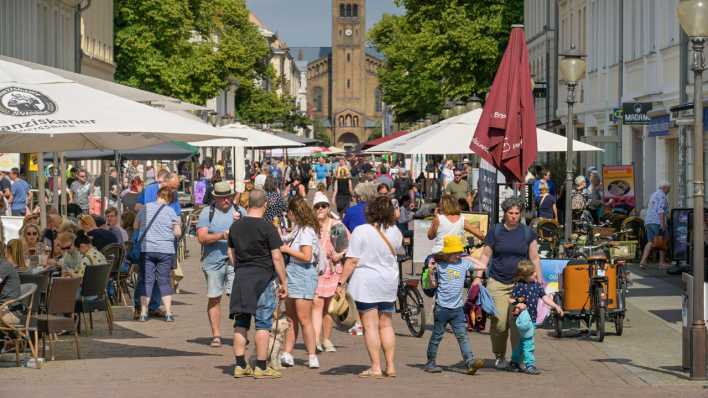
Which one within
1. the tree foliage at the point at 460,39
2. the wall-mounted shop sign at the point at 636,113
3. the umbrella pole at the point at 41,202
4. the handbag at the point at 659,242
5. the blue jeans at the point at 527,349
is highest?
the tree foliage at the point at 460,39

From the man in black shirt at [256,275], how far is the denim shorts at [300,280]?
883 mm

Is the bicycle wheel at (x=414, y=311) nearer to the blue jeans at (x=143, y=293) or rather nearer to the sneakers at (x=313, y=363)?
the sneakers at (x=313, y=363)

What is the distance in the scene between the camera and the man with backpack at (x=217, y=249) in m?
15.3

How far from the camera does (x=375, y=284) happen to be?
12836 millimetres

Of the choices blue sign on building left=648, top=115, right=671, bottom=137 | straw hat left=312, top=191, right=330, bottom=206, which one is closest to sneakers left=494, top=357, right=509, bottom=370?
straw hat left=312, top=191, right=330, bottom=206

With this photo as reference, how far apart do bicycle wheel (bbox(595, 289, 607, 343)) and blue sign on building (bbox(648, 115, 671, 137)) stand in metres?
13.9

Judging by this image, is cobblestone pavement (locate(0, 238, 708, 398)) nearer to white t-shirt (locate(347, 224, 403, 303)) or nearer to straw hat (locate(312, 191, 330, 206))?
white t-shirt (locate(347, 224, 403, 303))

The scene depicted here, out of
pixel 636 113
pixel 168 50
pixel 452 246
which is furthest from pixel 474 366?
pixel 168 50

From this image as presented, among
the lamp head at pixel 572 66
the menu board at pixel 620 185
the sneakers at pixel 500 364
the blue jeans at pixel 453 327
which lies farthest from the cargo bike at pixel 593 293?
the menu board at pixel 620 185

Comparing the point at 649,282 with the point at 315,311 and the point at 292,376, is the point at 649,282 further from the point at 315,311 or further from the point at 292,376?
the point at 292,376

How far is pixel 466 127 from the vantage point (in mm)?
22203

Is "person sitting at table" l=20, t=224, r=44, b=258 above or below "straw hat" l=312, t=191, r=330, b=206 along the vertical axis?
below

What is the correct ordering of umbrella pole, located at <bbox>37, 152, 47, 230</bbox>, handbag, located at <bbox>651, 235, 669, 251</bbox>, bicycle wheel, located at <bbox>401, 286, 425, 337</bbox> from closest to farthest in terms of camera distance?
bicycle wheel, located at <bbox>401, 286, 425, 337</bbox> → umbrella pole, located at <bbox>37, 152, 47, 230</bbox> → handbag, located at <bbox>651, 235, 669, 251</bbox>

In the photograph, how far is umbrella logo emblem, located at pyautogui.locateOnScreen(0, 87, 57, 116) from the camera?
13164mm
